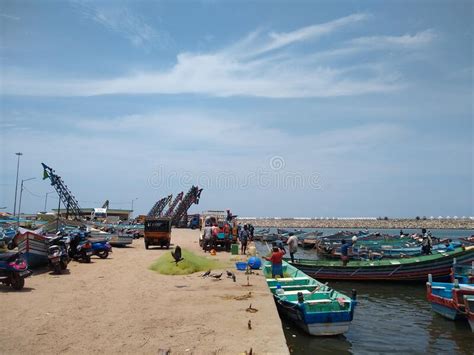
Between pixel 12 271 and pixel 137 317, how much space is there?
5128 mm

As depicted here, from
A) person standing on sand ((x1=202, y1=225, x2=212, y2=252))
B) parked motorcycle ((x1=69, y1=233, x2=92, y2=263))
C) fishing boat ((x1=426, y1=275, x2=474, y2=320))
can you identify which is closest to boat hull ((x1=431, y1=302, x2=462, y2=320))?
fishing boat ((x1=426, y1=275, x2=474, y2=320))

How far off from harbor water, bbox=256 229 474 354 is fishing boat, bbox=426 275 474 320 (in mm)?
338

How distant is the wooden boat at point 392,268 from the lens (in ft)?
65.7

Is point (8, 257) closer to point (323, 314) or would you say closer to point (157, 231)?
point (323, 314)

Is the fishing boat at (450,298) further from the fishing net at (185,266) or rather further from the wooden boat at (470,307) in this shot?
the fishing net at (185,266)

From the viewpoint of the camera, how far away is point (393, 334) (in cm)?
1233

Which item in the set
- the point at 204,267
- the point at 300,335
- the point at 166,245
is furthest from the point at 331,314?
the point at 166,245

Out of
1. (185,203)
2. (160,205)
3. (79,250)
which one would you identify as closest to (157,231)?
(79,250)

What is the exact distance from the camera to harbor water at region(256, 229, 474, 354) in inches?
420

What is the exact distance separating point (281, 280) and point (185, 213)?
54450 millimetres

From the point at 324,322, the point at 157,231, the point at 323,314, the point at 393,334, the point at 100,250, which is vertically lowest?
the point at 393,334

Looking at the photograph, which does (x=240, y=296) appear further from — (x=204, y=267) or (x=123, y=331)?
(x=204, y=267)

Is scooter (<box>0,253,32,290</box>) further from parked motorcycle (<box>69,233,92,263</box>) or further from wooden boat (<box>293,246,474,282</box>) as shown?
wooden boat (<box>293,246,474,282</box>)

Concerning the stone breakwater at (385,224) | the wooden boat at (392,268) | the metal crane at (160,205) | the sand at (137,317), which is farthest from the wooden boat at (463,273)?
the stone breakwater at (385,224)
